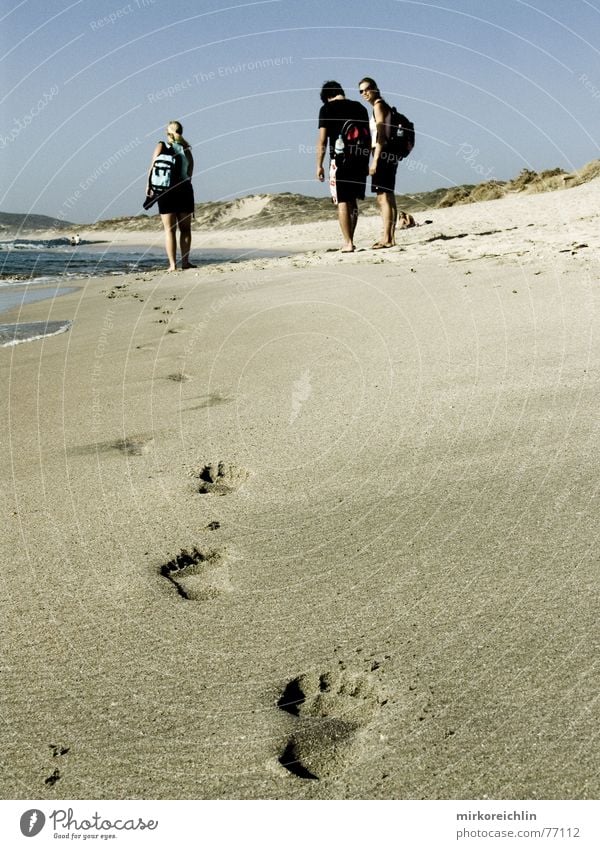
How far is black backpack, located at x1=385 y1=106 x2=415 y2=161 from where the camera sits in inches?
317

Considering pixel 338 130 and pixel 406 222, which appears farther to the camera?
pixel 406 222

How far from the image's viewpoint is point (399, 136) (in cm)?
808

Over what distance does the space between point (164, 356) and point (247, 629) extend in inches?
116

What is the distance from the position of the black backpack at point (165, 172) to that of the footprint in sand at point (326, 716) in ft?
26.0

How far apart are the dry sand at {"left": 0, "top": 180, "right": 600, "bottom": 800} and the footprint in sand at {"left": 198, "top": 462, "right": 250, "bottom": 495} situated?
0.6 inches

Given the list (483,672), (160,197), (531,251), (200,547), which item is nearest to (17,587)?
(200,547)

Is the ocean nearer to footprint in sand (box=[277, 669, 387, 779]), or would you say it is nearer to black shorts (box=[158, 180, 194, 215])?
black shorts (box=[158, 180, 194, 215])

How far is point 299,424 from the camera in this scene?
343 cm

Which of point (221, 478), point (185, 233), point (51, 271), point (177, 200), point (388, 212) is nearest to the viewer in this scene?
point (221, 478)

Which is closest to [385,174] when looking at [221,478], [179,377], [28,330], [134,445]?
[28,330]

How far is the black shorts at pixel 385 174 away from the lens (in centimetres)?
806

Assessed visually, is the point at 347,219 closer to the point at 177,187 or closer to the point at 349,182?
the point at 349,182

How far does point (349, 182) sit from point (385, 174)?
0.36m

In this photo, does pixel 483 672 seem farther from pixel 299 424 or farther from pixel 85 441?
pixel 85 441
